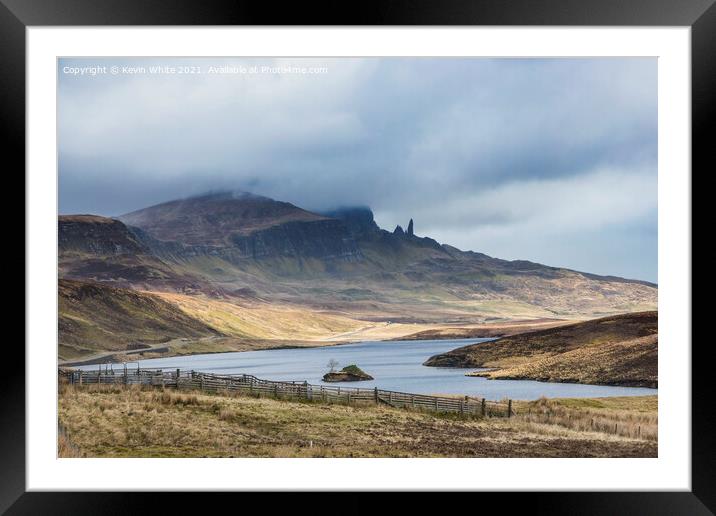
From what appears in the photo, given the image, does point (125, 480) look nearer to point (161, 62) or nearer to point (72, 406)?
point (72, 406)

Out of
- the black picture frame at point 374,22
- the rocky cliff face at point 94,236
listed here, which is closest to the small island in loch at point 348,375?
the rocky cliff face at point 94,236

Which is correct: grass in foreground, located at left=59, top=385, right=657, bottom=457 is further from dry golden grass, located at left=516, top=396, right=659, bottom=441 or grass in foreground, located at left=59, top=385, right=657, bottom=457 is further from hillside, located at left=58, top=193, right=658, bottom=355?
hillside, located at left=58, top=193, right=658, bottom=355

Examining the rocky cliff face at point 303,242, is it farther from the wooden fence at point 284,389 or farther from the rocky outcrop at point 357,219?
the wooden fence at point 284,389

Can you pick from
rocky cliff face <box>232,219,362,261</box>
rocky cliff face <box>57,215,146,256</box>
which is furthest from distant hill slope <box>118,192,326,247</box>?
rocky cliff face <box>57,215,146,256</box>

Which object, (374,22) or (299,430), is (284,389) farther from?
(374,22)

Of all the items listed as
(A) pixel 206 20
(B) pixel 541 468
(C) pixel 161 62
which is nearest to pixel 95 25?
(A) pixel 206 20

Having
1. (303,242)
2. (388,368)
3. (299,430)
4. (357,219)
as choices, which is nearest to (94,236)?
(303,242)
